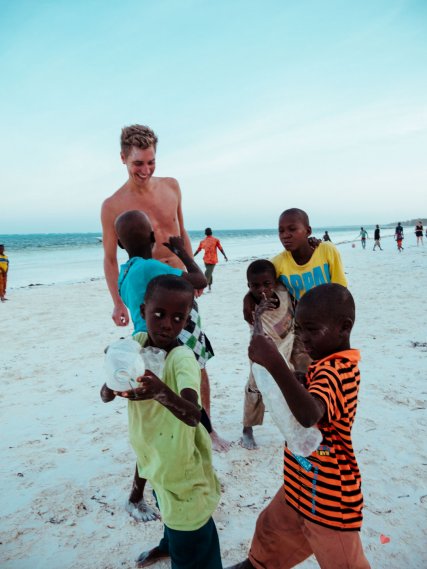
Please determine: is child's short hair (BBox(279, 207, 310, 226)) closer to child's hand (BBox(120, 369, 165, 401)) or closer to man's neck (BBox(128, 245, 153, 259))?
man's neck (BBox(128, 245, 153, 259))

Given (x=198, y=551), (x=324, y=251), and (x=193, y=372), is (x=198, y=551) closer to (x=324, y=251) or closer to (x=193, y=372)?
(x=193, y=372)

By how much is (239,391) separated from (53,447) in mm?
2070

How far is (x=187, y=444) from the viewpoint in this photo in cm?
177

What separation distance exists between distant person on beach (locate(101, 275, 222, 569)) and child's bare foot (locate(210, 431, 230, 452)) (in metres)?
1.56

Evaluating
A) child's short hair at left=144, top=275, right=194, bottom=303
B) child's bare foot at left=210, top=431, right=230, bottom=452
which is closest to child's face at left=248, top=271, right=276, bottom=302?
child's short hair at left=144, top=275, right=194, bottom=303

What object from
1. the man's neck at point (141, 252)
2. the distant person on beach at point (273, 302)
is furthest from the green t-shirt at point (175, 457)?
the distant person on beach at point (273, 302)

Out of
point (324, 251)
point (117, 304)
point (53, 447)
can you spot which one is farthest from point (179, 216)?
point (53, 447)

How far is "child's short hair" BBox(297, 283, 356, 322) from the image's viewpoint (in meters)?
1.61

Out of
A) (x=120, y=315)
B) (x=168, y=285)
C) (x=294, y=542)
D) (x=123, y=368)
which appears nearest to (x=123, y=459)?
(x=120, y=315)

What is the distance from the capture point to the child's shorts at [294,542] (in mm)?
1573

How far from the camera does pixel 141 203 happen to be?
3.15 metres

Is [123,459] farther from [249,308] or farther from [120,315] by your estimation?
[249,308]

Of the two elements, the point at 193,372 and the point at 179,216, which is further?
the point at 179,216

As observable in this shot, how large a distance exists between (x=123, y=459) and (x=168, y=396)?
2.20 metres
